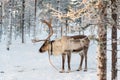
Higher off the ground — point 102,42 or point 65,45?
point 102,42

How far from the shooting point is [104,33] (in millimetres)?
9852

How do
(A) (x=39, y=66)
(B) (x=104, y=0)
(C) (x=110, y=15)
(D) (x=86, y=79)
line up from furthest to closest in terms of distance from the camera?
(A) (x=39, y=66) → (D) (x=86, y=79) → (C) (x=110, y=15) → (B) (x=104, y=0)

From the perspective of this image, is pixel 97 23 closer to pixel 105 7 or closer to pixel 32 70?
pixel 105 7

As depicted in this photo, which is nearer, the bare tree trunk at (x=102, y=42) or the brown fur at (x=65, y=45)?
the bare tree trunk at (x=102, y=42)

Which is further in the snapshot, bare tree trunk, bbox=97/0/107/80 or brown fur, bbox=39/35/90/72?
brown fur, bbox=39/35/90/72

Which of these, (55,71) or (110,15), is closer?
(110,15)

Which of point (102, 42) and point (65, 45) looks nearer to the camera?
point (102, 42)

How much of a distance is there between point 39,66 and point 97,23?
32.3ft

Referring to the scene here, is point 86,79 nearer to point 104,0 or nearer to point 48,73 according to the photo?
point 48,73

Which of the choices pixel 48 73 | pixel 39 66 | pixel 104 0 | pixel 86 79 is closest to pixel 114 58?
pixel 104 0

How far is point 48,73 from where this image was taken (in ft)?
54.1

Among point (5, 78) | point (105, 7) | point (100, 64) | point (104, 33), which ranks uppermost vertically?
point (105, 7)

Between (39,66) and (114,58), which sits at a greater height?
(114,58)

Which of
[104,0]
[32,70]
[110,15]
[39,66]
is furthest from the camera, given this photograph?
[39,66]
